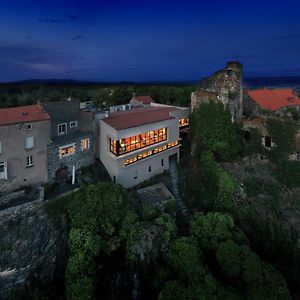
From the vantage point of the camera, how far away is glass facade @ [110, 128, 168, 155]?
102 feet

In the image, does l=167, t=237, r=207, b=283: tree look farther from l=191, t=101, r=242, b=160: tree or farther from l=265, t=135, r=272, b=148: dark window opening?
l=265, t=135, r=272, b=148: dark window opening

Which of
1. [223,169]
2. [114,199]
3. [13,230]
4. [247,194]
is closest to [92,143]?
[114,199]

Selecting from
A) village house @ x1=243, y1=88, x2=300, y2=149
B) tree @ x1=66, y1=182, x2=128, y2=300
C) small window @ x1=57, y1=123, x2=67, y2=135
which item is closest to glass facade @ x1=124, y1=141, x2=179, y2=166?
tree @ x1=66, y1=182, x2=128, y2=300

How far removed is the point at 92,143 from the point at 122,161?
4908 mm

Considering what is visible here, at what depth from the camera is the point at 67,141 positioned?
31516 mm

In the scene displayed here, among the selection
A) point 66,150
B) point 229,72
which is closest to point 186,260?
point 66,150

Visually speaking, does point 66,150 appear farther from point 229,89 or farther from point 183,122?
point 229,89

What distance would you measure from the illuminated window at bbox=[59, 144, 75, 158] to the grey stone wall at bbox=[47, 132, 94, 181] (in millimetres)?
329

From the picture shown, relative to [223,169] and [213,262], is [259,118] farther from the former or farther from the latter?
[213,262]

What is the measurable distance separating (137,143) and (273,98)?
20656mm

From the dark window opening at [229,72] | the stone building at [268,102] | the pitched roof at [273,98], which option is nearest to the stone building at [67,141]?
the dark window opening at [229,72]

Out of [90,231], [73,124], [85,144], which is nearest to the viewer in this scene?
[90,231]

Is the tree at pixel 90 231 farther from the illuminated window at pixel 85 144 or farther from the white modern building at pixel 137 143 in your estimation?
the illuminated window at pixel 85 144

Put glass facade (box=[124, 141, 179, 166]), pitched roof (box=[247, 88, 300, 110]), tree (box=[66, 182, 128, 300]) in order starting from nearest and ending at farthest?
1. tree (box=[66, 182, 128, 300])
2. glass facade (box=[124, 141, 179, 166])
3. pitched roof (box=[247, 88, 300, 110])
